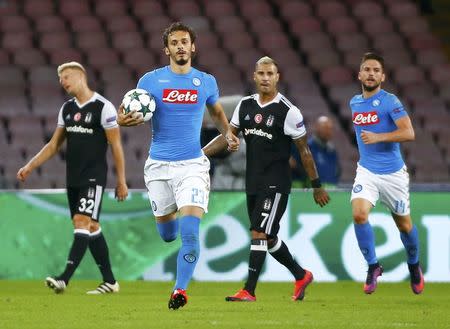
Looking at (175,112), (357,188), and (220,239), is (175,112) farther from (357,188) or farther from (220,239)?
(220,239)

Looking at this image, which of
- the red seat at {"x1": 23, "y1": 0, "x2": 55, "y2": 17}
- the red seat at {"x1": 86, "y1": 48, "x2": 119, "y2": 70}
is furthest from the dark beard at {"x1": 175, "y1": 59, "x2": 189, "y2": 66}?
the red seat at {"x1": 23, "y1": 0, "x2": 55, "y2": 17}

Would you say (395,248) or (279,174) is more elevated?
(279,174)

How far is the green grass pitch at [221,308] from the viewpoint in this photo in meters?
8.42

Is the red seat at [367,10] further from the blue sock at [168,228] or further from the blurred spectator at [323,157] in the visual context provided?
the blue sock at [168,228]

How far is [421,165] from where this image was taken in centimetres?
1661

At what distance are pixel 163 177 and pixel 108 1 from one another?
10646 mm

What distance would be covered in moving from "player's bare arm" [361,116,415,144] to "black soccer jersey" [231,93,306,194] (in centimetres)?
56

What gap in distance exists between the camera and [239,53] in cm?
1870

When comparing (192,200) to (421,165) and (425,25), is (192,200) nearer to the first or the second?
(421,165)

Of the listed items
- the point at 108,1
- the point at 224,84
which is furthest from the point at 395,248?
the point at 108,1

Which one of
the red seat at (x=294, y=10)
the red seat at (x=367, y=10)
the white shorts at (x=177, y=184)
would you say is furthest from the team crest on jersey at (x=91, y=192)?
the red seat at (x=367, y=10)

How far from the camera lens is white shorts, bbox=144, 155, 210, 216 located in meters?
9.52

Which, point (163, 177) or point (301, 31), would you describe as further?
point (301, 31)

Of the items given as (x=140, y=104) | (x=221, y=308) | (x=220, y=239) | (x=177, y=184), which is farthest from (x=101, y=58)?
(x=221, y=308)
